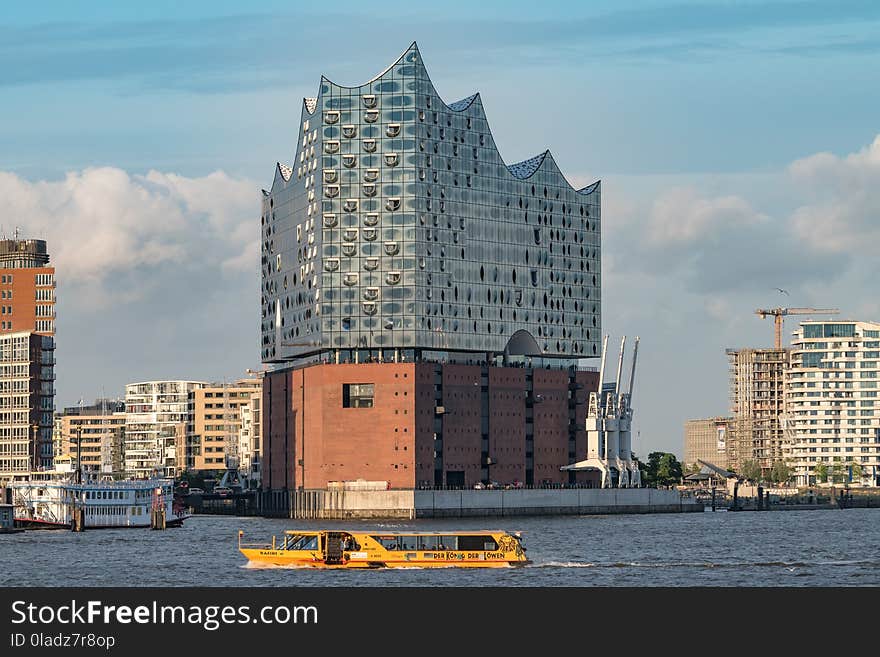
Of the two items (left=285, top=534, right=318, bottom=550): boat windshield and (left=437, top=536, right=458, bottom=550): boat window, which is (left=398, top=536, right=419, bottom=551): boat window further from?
(left=285, top=534, right=318, bottom=550): boat windshield

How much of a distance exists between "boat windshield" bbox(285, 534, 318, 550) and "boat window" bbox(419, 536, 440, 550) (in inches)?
300

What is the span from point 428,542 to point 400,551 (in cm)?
253

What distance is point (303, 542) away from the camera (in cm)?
12912

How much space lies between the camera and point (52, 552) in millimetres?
161250

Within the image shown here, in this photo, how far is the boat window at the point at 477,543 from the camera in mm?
126500

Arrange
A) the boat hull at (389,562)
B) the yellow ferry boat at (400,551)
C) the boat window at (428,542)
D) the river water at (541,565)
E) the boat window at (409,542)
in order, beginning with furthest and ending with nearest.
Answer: the boat window at (409,542) < the boat window at (428,542) < the yellow ferry boat at (400,551) < the boat hull at (389,562) < the river water at (541,565)

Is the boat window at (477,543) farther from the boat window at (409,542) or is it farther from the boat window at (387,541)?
the boat window at (387,541)

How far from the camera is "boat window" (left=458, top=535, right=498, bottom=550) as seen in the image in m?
126

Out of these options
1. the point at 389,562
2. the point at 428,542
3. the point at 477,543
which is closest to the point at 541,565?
the point at 477,543

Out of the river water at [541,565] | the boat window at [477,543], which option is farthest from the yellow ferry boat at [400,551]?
the river water at [541,565]

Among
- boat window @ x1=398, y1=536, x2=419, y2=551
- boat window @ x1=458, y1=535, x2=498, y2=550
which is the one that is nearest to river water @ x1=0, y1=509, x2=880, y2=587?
boat window @ x1=458, y1=535, x2=498, y2=550

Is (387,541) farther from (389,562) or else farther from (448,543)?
Result: (448,543)
